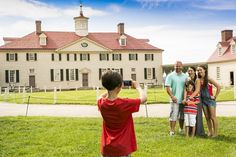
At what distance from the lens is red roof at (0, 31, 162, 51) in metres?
52.0

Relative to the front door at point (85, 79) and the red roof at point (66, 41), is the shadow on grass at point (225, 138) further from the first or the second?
the front door at point (85, 79)

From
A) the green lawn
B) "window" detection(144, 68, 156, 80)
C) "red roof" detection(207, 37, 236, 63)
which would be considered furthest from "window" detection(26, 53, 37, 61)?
the green lawn

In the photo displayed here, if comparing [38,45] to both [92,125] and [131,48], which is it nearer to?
[131,48]

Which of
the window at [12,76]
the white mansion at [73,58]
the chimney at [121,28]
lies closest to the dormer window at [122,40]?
the white mansion at [73,58]

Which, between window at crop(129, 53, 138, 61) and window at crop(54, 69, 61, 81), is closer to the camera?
window at crop(54, 69, 61, 81)

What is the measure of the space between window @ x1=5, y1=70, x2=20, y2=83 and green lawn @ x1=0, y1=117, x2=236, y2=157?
40.0 metres

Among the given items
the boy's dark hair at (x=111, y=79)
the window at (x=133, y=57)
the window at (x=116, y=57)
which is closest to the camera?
Result: the boy's dark hair at (x=111, y=79)

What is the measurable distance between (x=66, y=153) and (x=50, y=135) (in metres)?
2.23

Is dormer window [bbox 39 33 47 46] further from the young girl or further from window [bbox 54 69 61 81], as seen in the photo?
the young girl

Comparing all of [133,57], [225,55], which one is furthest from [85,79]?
[225,55]

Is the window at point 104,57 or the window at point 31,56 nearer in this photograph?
the window at point 31,56

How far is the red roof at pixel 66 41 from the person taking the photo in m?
52.0

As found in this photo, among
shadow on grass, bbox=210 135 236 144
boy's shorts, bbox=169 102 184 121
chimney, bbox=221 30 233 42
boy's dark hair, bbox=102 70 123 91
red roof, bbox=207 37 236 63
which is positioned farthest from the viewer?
chimney, bbox=221 30 233 42

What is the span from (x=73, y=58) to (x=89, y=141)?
146ft
